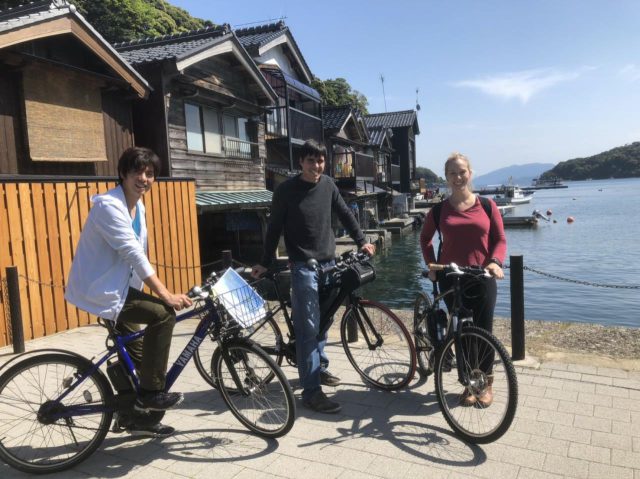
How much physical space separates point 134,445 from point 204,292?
1239mm

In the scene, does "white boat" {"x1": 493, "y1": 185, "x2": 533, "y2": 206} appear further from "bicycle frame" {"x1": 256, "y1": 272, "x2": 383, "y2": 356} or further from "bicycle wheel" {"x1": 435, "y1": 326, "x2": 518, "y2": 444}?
"bicycle wheel" {"x1": 435, "y1": 326, "x2": 518, "y2": 444}

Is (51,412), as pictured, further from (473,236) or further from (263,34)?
(263,34)

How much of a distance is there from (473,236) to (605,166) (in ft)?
622

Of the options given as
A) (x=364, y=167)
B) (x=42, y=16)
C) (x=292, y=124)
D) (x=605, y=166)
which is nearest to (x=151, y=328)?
(x=42, y=16)

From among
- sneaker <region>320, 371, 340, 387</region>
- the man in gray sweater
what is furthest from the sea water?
the man in gray sweater

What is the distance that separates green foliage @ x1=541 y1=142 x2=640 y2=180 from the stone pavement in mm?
177845

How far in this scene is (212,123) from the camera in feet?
46.0

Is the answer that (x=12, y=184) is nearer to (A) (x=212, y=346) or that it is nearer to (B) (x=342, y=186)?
(A) (x=212, y=346)

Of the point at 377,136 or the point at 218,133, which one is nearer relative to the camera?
the point at 218,133

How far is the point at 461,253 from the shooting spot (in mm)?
3738

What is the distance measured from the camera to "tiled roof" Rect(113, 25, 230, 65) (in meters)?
11.9

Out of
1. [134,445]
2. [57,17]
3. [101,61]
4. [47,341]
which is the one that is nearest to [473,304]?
[134,445]

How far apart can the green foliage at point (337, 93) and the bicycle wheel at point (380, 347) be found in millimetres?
38148

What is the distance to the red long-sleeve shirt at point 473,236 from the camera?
3693 millimetres
